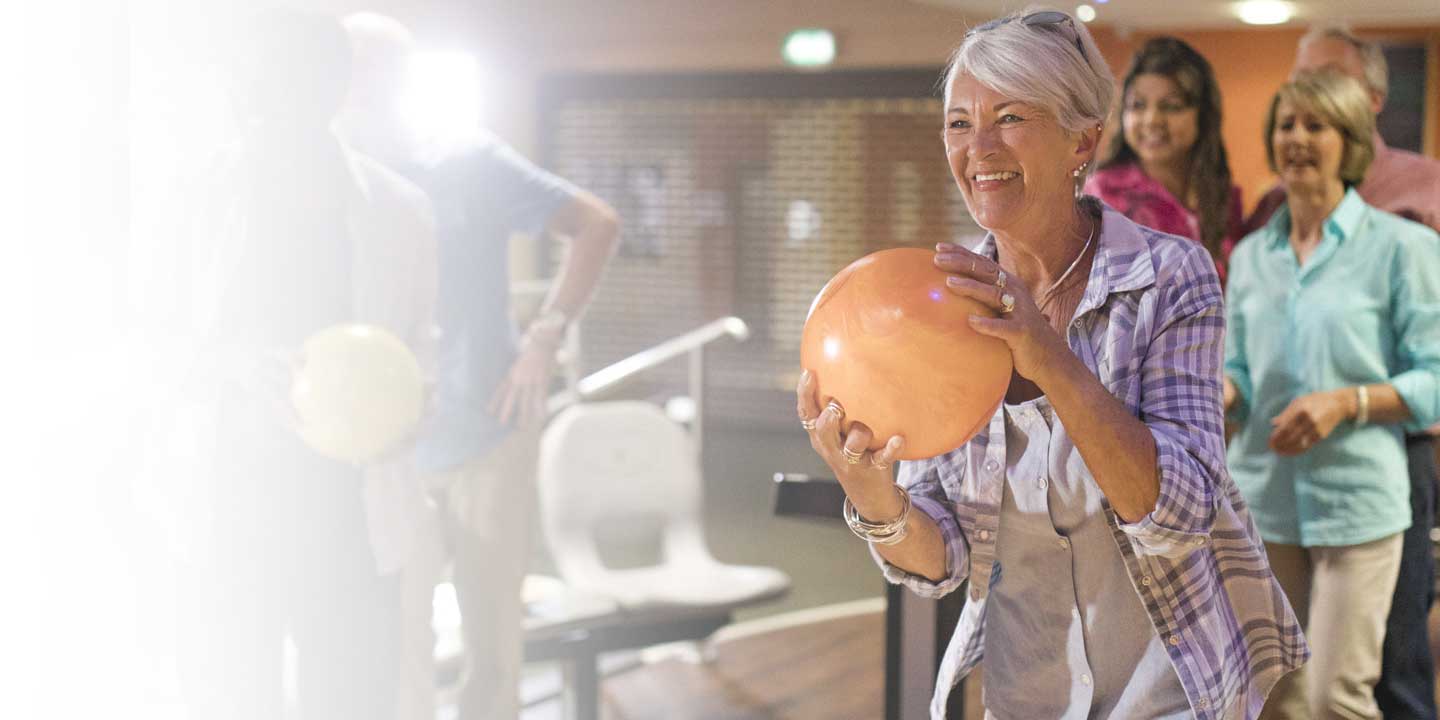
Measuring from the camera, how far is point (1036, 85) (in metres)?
1.07

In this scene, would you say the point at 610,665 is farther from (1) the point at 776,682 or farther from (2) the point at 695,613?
(2) the point at 695,613

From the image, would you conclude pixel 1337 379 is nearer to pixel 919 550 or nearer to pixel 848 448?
pixel 919 550

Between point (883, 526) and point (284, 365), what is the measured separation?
945 millimetres

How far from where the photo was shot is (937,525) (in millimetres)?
1227

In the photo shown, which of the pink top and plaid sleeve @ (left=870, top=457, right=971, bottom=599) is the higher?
the pink top

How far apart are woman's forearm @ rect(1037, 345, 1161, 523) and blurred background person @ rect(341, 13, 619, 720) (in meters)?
1.10

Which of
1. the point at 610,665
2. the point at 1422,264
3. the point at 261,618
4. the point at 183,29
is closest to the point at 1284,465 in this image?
the point at 1422,264

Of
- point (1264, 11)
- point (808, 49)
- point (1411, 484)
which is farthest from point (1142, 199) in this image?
point (808, 49)

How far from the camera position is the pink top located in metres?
2.04

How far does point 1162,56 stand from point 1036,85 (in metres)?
1.26

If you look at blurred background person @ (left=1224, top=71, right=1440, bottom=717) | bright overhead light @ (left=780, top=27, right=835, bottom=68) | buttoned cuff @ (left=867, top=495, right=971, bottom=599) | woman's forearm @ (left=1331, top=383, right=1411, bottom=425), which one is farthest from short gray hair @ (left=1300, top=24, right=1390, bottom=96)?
bright overhead light @ (left=780, top=27, right=835, bottom=68)

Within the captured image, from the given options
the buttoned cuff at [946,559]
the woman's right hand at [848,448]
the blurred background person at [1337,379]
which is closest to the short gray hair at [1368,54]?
the blurred background person at [1337,379]

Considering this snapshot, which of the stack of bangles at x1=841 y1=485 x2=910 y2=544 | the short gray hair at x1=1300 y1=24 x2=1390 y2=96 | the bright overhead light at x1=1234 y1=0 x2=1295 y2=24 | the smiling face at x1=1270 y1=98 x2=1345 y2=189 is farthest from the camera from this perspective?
the bright overhead light at x1=1234 y1=0 x2=1295 y2=24

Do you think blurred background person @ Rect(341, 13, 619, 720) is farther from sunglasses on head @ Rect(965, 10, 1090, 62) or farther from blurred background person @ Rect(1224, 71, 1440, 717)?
blurred background person @ Rect(1224, 71, 1440, 717)
